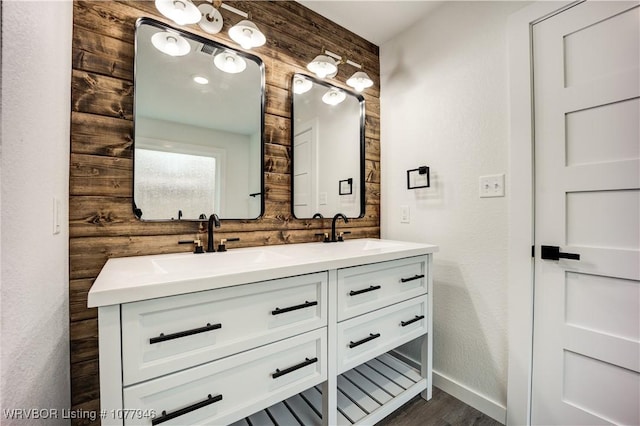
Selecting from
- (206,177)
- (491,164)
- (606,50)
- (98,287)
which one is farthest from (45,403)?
(606,50)

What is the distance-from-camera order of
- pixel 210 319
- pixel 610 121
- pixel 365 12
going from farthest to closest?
pixel 365 12, pixel 610 121, pixel 210 319

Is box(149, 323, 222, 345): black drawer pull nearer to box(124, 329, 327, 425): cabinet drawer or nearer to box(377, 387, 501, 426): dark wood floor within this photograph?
box(124, 329, 327, 425): cabinet drawer

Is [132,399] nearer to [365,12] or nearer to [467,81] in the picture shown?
[467,81]

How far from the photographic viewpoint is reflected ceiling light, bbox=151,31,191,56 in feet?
4.28

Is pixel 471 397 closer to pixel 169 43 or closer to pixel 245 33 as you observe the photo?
pixel 245 33

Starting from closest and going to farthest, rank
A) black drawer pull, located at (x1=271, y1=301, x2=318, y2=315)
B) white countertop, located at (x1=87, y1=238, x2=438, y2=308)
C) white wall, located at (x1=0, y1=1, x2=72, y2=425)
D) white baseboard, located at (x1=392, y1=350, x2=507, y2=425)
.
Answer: white wall, located at (x1=0, y1=1, x2=72, y2=425)
white countertop, located at (x1=87, y1=238, x2=438, y2=308)
black drawer pull, located at (x1=271, y1=301, x2=318, y2=315)
white baseboard, located at (x1=392, y1=350, x2=507, y2=425)

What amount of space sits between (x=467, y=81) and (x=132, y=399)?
2.13 metres

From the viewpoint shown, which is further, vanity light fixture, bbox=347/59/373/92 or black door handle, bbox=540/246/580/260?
vanity light fixture, bbox=347/59/373/92

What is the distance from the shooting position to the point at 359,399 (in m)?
1.47

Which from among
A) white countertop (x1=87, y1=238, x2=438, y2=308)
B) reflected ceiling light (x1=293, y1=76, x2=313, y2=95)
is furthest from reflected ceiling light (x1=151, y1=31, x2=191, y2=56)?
white countertop (x1=87, y1=238, x2=438, y2=308)

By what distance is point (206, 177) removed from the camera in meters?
1.45

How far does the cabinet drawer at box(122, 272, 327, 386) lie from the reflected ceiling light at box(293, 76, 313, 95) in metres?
1.24

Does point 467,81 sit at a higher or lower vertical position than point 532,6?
lower

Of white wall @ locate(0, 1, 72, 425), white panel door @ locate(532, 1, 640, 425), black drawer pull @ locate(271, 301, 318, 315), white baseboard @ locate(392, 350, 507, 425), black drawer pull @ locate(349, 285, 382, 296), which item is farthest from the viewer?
white baseboard @ locate(392, 350, 507, 425)
